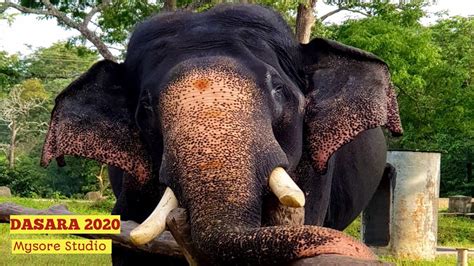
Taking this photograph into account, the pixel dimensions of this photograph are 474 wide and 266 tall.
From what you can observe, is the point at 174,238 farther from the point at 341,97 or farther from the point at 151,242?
the point at 341,97

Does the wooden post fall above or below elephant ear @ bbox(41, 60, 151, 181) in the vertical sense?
below

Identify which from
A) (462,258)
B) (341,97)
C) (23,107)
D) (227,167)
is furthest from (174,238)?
(23,107)

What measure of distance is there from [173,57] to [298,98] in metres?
0.62

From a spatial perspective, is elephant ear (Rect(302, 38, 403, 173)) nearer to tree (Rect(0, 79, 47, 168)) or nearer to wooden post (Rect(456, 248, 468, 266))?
wooden post (Rect(456, 248, 468, 266))

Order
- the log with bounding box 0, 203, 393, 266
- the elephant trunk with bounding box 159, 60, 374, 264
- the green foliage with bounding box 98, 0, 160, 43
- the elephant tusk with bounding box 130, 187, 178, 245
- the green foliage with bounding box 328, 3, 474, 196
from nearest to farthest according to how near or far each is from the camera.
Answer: the log with bounding box 0, 203, 393, 266
the elephant trunk with bounding box 159, 60, 374, 264
the elephant tusk with bounding box 130, 187, 178, 245
the green foliage with bounding box 98, 0, 160, 43
the green foliage with bounding box 328, 3, 474, 196

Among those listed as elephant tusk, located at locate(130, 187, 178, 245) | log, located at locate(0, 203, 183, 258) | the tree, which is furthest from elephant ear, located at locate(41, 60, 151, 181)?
the tree

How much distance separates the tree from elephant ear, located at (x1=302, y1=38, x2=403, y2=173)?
4068 centimetres

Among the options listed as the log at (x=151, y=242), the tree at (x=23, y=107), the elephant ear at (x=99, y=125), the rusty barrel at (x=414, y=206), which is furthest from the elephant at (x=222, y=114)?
the tree at (x=23, y=107)

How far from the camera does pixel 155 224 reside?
10.7 feet

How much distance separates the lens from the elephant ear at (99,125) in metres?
4.41

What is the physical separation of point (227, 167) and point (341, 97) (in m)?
1.43

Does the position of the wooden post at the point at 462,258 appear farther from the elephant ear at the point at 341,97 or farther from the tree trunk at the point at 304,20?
the tree trunk at the point at 304,20

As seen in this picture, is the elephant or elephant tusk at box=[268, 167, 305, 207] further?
the elephant

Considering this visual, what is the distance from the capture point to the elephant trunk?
8.36 feet
